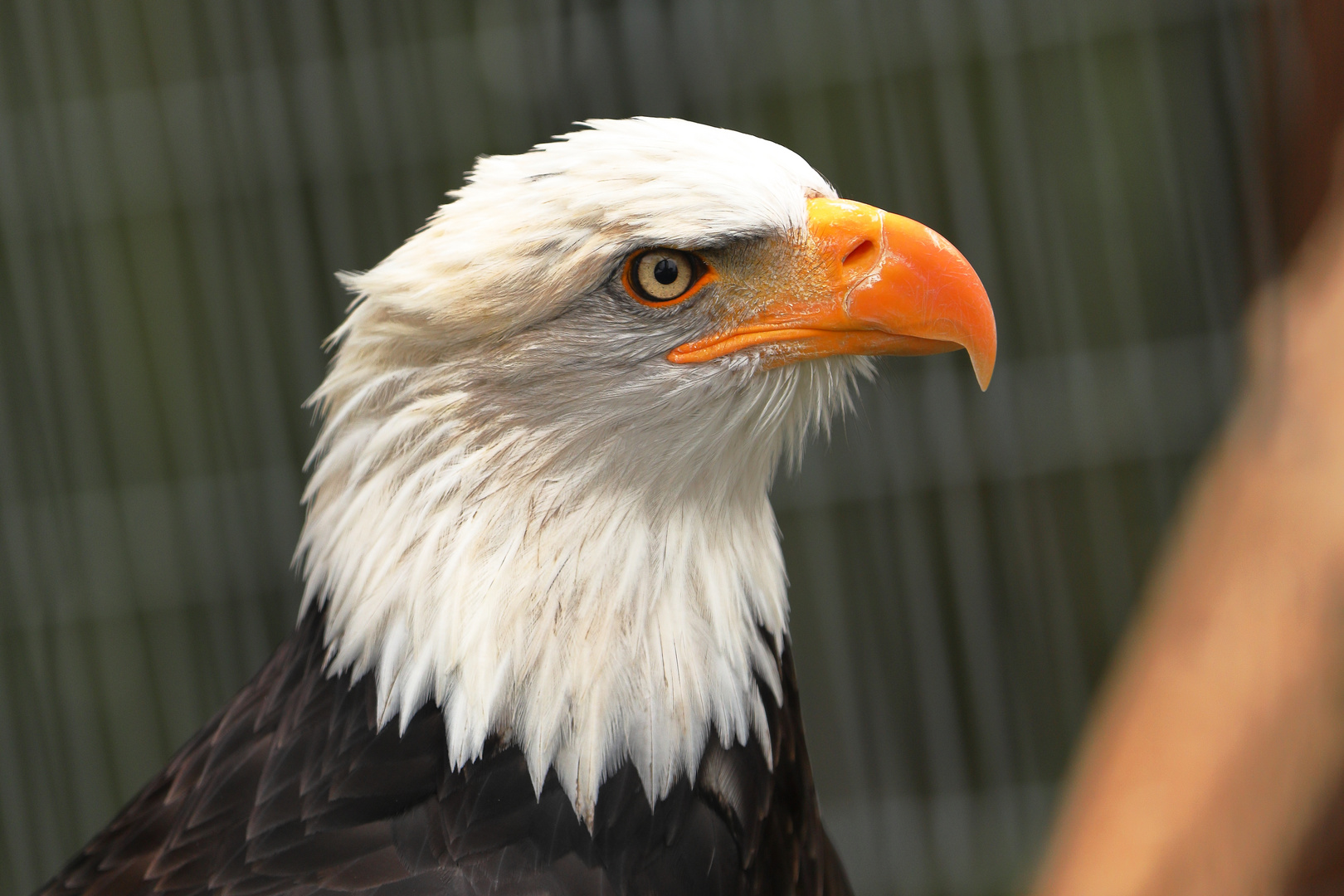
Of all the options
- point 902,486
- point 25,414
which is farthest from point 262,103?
point 902,486

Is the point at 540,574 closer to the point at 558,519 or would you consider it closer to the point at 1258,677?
the point at 558,519

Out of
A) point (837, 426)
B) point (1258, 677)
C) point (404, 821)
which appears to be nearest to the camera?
point (404, 821)

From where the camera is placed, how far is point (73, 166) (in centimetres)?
246

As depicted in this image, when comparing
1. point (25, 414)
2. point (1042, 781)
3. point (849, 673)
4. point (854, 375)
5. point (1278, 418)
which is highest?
point (25, 414)

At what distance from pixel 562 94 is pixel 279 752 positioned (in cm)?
151

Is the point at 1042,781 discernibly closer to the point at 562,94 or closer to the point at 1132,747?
the point at 1132,747

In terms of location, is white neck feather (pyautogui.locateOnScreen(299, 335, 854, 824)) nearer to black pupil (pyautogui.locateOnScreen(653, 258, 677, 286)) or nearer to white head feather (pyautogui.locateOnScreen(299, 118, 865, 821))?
white head feather (pyautogui.locateOnScreen(299, 118, 865, 821))

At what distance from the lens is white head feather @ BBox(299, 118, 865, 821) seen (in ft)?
3.52

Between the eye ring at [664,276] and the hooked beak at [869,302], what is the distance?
0.05 meters

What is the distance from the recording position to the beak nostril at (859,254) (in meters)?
1.13

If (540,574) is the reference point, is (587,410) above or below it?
above

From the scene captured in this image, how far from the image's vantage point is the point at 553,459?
1102 mm

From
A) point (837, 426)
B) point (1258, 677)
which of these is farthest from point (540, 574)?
point (837, 426)

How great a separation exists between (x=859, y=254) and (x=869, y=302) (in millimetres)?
47
